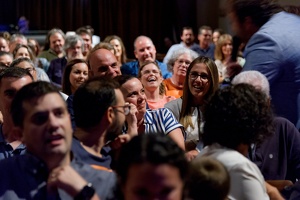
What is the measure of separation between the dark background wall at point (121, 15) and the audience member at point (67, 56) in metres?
5.70

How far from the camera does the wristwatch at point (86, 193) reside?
1852 millimetres

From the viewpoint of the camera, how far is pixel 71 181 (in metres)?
1.85

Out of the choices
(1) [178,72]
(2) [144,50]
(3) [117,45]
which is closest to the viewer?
(1) [178,72]

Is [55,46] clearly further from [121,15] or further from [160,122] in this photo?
[121,15]

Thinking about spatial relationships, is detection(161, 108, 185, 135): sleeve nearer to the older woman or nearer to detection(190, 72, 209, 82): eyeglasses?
detection(190, 72, 209, 82): eyeglasses

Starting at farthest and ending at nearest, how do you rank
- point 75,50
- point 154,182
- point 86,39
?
1. point 86,39
2. point 75,50
3. point 154,182

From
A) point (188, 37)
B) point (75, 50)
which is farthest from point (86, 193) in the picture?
point (188, 37)

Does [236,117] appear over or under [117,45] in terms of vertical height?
over

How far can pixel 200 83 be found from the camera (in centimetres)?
398

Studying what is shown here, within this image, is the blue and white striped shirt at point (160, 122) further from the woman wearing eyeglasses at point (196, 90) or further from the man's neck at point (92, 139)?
the man's neck at point (92, 139)

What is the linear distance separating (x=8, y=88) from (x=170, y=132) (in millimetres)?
897

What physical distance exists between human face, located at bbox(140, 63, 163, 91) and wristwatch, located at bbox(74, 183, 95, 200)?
2.95 metres

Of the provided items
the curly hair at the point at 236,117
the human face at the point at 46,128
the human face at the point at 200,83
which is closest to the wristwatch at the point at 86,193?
the human face at the point at 46,128

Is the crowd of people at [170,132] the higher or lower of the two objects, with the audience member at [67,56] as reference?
higher
